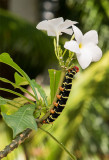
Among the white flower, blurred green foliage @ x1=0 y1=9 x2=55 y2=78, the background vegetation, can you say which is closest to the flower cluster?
the white flower

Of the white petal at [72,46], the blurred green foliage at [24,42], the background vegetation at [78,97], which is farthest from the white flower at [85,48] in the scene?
the blurred green foliage at [24,42]

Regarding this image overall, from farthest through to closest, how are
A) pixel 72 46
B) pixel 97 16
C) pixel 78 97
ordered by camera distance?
pixel 97 16 → pixel 78 97 → pixel 72 46

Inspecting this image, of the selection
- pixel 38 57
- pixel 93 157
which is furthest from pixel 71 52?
pixel 38 57

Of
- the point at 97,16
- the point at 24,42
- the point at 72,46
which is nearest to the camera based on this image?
the point at 72,46

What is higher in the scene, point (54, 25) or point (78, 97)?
point (54, 25)

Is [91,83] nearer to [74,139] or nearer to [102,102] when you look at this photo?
[102,102]

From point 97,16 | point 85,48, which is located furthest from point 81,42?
point 97,16

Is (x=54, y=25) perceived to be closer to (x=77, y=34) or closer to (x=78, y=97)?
(x=77, y=34)

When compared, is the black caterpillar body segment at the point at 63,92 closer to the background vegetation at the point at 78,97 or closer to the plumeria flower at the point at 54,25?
the plumeria flower at the point at 54,25
